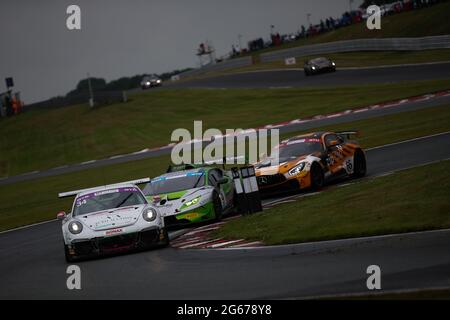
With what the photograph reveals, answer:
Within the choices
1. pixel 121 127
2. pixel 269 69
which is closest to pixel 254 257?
pixel 121 127

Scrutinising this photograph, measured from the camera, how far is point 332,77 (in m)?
55.9

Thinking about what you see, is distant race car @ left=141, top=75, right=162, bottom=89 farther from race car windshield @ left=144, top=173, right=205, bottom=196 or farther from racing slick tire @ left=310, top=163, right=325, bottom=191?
race car windshield @ left=144, top=173, right=205, bottom=196

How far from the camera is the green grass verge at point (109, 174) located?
2595cm

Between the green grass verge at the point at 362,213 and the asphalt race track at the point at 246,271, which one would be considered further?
the green grass verge at the point at 362,213

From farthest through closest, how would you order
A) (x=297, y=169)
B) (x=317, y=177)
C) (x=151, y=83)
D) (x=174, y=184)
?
1. (x=151, y=83)
2. (x=317, y=177)
3. (x=297, y=169)
4. (x=174, y=184)

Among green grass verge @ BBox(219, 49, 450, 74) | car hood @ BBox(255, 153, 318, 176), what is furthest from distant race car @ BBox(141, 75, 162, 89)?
car hood @ BBox(255, 153, 318, 176)

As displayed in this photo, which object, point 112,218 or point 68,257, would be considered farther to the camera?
point 112,218

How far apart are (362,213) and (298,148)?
6816mm

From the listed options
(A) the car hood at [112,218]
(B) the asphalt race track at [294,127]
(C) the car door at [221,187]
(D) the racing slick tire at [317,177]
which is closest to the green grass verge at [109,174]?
(B) the asphalt race track at [294,127]

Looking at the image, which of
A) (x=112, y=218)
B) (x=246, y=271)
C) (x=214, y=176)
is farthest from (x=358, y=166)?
(x=246, y=271)

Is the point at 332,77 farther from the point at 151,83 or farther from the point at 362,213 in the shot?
the point at 362,213

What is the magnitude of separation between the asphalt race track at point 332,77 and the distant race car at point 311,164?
967 inches

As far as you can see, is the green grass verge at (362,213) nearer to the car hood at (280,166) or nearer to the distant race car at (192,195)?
the distant race car at (192,195)

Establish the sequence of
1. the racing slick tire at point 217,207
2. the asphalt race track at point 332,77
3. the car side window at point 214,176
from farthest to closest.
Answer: the asphalt race track at point 332,77, the car side window at point 214,176, the racing slick tire at point 217,207
